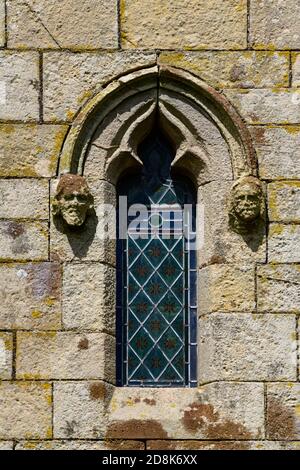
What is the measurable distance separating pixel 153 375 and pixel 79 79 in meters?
1.86

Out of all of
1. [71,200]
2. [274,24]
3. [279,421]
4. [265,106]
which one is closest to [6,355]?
[71,200]

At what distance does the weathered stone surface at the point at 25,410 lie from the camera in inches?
448

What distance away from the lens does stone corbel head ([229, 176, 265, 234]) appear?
38.2ft

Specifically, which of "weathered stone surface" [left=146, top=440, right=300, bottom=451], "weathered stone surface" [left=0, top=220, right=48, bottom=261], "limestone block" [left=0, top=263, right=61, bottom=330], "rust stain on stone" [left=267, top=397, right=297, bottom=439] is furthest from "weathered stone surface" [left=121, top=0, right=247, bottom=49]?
"weathered stone surface" [left=146, top=440, right=300, bottom=451]

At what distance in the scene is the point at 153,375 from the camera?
38.4 ft

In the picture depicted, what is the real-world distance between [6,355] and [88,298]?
1.94 ft

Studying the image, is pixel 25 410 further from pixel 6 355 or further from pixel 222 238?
pixel 222 238

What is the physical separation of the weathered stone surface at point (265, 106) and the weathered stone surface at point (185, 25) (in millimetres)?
311

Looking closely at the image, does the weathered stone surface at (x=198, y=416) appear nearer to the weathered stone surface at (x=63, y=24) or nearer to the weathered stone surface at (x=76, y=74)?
the weathered stone surface at (x=76, y=74)

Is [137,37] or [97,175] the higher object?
[137,37]

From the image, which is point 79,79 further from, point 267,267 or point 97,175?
point 267,267

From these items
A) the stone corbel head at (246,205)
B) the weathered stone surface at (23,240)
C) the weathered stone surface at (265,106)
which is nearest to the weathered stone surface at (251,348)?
the stone corbel head at (246,205)
